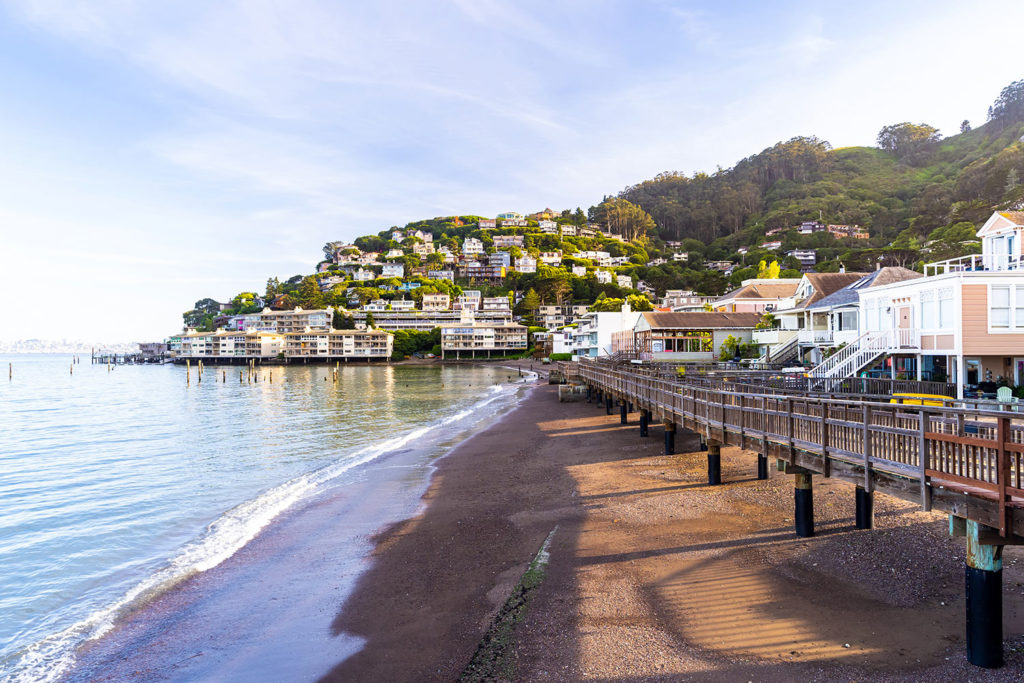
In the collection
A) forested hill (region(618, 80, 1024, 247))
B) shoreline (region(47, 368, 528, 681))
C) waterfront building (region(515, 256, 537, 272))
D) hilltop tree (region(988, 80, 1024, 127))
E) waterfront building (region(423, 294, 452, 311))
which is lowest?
A: shoreline (region(47, 368, 528, 681))

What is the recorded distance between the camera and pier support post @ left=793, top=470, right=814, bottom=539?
11.2m

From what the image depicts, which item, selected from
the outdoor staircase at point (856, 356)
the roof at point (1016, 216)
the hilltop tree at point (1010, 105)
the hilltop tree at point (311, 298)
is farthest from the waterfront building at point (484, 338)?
the hilltop tree at point (1010, 105)

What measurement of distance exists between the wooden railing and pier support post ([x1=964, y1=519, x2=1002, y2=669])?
46 cm

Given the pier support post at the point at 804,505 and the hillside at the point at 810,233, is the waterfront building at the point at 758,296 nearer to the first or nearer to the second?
the hillside at the point at 810,233

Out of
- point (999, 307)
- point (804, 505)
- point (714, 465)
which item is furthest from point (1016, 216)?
point (804, 505)

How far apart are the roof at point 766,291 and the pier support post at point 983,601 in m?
51.8

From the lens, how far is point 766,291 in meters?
55.9

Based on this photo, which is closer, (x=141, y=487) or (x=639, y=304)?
(x=141, y=487)

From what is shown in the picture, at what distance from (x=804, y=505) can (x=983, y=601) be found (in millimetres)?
4573

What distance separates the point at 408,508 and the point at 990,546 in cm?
1359

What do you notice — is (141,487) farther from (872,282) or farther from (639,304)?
(639,304)

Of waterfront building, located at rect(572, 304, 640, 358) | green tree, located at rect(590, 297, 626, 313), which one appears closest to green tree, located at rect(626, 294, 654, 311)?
green tree, located at rect(590, 297, 626, 313)

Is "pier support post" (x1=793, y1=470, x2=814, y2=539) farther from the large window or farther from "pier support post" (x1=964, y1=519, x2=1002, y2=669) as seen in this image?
the large window

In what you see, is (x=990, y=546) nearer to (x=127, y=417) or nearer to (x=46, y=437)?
(x=46, y=437)
